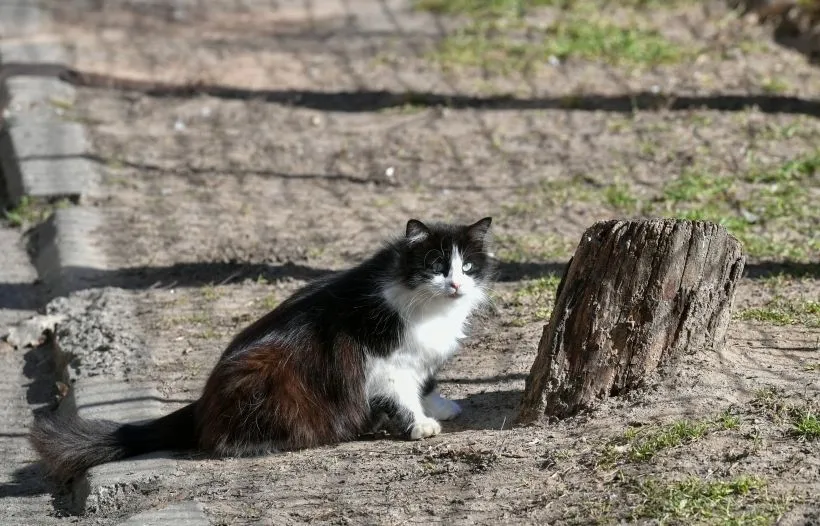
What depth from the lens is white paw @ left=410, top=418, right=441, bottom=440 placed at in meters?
4.51

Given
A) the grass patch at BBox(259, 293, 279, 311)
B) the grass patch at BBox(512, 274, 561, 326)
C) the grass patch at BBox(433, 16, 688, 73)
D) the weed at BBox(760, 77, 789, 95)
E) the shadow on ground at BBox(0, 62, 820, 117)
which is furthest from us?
the grass patch at BBox(433, 16, 688, 73)

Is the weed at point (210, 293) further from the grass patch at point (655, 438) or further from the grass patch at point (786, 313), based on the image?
the grass patch at point (655, 438)

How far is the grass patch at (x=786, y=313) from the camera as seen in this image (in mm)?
4961

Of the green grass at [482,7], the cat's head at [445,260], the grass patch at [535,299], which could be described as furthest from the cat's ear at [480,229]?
the green grass at [482,7]

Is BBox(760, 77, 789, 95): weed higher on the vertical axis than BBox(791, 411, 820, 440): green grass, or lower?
higher

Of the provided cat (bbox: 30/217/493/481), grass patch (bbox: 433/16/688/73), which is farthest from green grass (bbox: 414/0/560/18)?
cat (bbox: 30/217/493/481)

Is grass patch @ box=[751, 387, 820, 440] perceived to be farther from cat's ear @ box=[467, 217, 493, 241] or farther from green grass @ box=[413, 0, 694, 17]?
green grass @ box=[413, 0, 694, 17]

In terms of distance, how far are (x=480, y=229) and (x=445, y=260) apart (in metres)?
0.21

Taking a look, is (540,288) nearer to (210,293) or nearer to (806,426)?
(210,293)

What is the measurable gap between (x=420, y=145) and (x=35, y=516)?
4255 mm

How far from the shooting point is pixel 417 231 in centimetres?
464

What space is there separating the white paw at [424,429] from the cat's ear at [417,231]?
2.25ft

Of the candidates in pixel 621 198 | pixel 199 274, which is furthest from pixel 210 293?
pixel 621 198

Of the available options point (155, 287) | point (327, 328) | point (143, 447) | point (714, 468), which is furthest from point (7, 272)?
point (714, 468)
